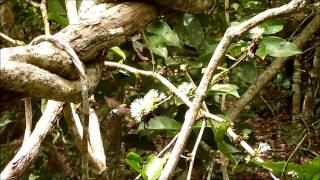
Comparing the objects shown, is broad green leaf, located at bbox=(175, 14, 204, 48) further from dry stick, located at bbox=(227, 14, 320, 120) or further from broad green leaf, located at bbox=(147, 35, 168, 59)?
dry stick, located at bbox=(227, 14, 320, 120)

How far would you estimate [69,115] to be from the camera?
1.19 m

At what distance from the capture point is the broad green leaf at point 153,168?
0.95 metres

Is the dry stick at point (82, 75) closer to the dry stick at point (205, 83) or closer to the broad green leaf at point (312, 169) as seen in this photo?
the dry stick at point (205, 83)

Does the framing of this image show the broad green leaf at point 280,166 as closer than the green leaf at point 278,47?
Yes

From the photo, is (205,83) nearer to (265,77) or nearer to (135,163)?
(135,163)

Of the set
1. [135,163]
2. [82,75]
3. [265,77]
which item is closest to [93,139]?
→ [135,163]

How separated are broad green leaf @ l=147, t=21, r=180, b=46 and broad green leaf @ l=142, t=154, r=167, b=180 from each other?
0.46 meters

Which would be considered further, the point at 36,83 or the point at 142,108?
the point at 142,108

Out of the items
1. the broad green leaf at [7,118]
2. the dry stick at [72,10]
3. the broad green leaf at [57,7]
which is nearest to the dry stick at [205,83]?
the dry stick at [72,10]

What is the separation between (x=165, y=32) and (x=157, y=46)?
48 mm

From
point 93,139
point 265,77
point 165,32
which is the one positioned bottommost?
point 265,77

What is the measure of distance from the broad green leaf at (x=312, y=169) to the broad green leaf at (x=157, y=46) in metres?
0.59

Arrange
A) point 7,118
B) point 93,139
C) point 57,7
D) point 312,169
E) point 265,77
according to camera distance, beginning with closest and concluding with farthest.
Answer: point 312,169, point 93,139, point 57,7, point 7,118, point 265,77

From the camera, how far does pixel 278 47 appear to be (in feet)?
4.23
